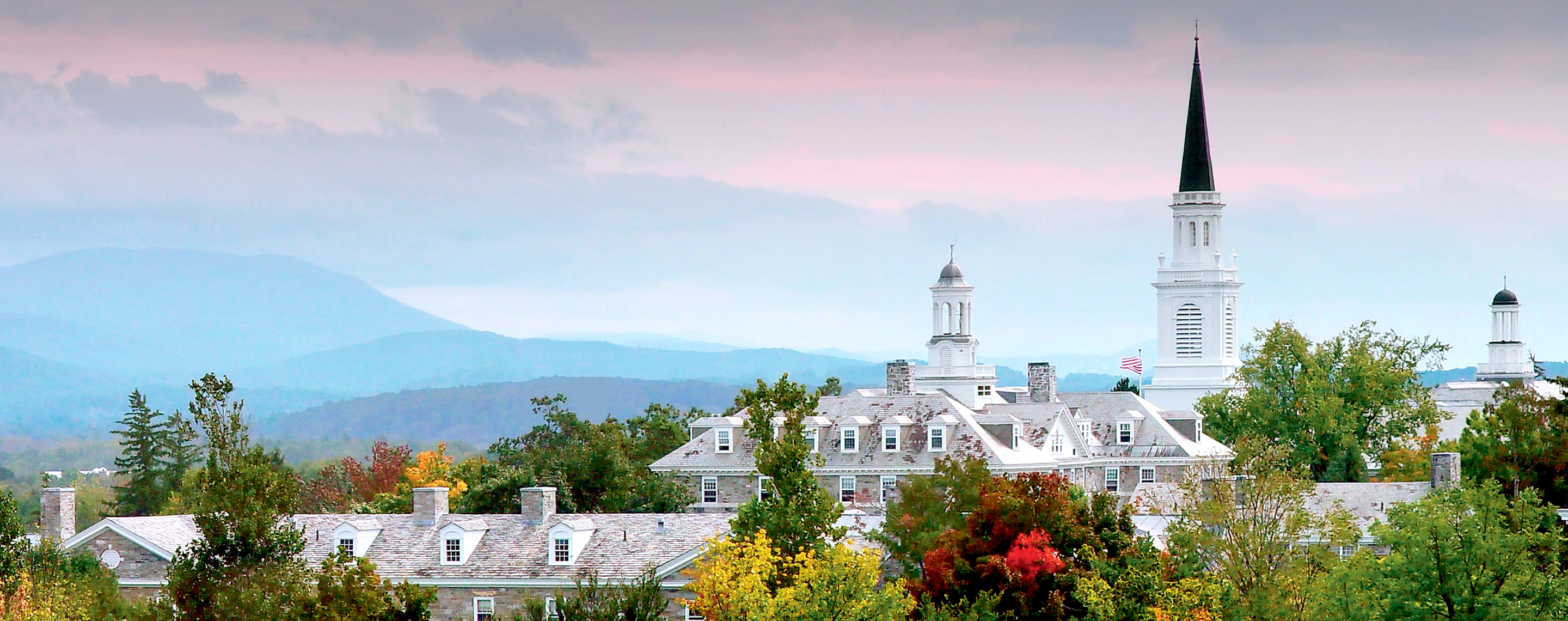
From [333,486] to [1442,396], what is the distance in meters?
72.2

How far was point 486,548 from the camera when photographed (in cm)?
6256

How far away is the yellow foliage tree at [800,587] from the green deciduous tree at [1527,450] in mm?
22466

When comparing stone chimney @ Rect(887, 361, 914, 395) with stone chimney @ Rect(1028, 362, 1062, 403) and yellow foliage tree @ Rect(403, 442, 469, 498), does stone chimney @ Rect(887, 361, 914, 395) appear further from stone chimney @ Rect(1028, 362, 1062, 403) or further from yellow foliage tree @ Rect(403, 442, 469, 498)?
yellow foliage tree @ Rect(403, 442, 469, 498)

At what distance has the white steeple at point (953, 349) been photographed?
375 feet

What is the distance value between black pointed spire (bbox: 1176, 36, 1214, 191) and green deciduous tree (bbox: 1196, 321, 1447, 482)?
112ft

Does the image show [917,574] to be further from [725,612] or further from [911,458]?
[911,458]

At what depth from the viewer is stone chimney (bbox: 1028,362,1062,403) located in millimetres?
101312

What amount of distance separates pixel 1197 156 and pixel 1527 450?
67.5m

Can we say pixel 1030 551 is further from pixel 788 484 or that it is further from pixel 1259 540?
pixel 1259 540

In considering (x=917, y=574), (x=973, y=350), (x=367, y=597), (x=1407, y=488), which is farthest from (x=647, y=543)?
(x=973, y=350)

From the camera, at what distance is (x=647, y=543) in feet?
202

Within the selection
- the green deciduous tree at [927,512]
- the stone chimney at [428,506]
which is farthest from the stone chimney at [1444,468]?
the stone chimney at [428,506]

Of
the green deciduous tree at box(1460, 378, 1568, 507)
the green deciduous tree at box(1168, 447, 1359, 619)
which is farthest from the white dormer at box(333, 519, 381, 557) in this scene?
the green deciduous tree at box(1460, 378, 1568, 507)

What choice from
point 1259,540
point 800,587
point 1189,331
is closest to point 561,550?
point 800,587
